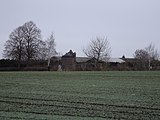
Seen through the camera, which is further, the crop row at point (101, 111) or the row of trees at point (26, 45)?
the row of trees at point (26, 45)

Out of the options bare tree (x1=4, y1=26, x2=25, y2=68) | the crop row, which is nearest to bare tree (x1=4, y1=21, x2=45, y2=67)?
bare tree (x1=4, y1=26, x2=25, y2=68)

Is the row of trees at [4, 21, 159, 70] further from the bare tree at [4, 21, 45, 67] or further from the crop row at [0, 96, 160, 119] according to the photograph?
the crop row at [0, 96, 160, 119]

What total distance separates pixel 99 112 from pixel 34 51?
62.5 metres

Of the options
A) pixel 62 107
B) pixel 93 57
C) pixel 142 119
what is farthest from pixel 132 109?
pixel 93 57

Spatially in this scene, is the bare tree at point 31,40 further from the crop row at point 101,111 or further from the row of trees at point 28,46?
the crop row at point 101,111

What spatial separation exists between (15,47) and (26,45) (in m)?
2.84

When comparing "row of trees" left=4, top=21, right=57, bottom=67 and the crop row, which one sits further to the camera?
"row of trees" left=4, top=21, right=57, bottom=67

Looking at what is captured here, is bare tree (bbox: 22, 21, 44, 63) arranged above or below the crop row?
above

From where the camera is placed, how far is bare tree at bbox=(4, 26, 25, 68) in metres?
67.1

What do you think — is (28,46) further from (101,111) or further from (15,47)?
(101,111)

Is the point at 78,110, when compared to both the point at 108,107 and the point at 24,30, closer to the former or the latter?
the point at 108,107

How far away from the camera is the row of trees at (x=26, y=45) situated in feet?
221

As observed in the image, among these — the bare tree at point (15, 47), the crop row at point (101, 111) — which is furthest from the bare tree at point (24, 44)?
the crop row at point (101, 111)

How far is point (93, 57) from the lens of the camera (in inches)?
3120
